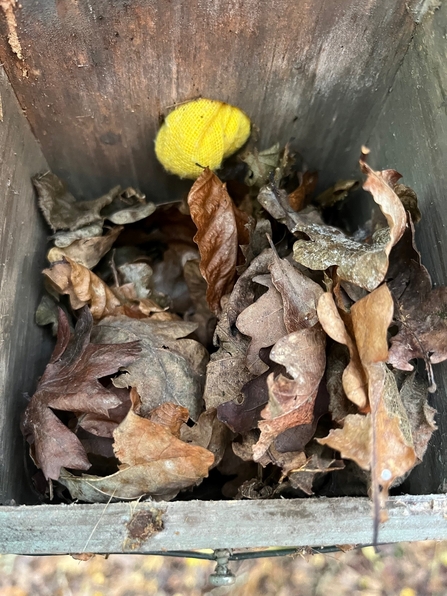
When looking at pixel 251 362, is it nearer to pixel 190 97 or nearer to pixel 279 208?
pixel 279 208

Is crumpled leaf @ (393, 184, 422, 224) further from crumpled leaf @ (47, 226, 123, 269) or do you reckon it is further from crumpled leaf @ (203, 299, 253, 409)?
crumpled leaf @ (47, 226, 123, 269)

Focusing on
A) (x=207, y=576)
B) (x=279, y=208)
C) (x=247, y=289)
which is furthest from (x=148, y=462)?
(x=207, y=576)

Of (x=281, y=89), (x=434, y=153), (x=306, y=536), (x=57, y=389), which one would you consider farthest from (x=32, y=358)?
(x=434, y=153)

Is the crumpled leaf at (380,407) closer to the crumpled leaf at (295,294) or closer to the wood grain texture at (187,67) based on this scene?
the crumpled leaf at (295,294)

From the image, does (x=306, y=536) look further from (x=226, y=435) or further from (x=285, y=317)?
(x=285, y=317)

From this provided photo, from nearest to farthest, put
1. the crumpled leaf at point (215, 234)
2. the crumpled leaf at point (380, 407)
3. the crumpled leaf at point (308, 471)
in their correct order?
the crumpled leaf at point (380, 407) → the crumpled leaf at point (308, 471) → the crumpled leaf at point (215, 234)

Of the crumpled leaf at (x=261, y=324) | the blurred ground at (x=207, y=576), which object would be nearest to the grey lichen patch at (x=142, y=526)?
the crumpled leaf at (x=261, y=324)
